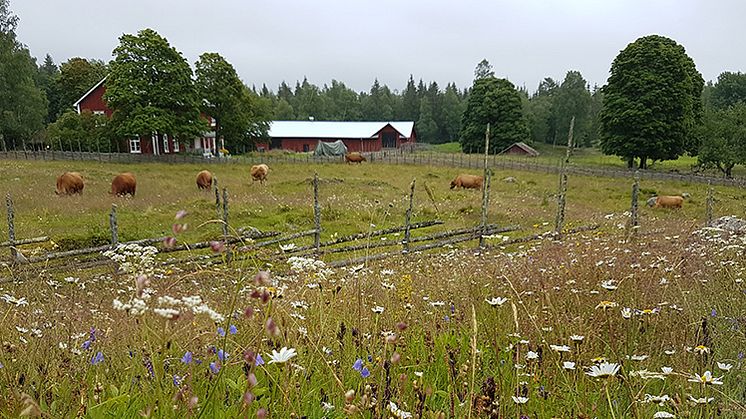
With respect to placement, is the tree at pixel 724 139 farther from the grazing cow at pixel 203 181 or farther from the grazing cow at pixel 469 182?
the grazing cow at pixel 203 181

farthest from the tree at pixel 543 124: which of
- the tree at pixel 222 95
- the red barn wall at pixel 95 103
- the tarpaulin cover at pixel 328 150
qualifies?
the red barn wall at pixel 95 103

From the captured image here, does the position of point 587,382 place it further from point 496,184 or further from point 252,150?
point 252,150

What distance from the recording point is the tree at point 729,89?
2574 inches

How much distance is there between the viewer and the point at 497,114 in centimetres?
5950

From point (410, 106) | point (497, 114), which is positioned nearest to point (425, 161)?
point (497, 114)

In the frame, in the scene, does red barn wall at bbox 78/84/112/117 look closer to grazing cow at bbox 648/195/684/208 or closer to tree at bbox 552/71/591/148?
grazing cow at bbox 648/195/684/208

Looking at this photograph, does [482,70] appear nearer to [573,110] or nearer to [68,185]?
[573,110]

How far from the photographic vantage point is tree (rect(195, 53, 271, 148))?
41531 millimetres

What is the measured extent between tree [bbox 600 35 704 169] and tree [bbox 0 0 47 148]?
46.0m

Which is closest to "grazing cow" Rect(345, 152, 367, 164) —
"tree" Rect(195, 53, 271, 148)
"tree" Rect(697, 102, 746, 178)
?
"tree" Rect(195, 53, 271, 148)

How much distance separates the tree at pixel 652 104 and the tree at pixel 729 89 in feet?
118

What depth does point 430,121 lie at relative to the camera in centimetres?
9456

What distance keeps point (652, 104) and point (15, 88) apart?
160 ft

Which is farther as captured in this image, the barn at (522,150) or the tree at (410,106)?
the tree at (410,106)
